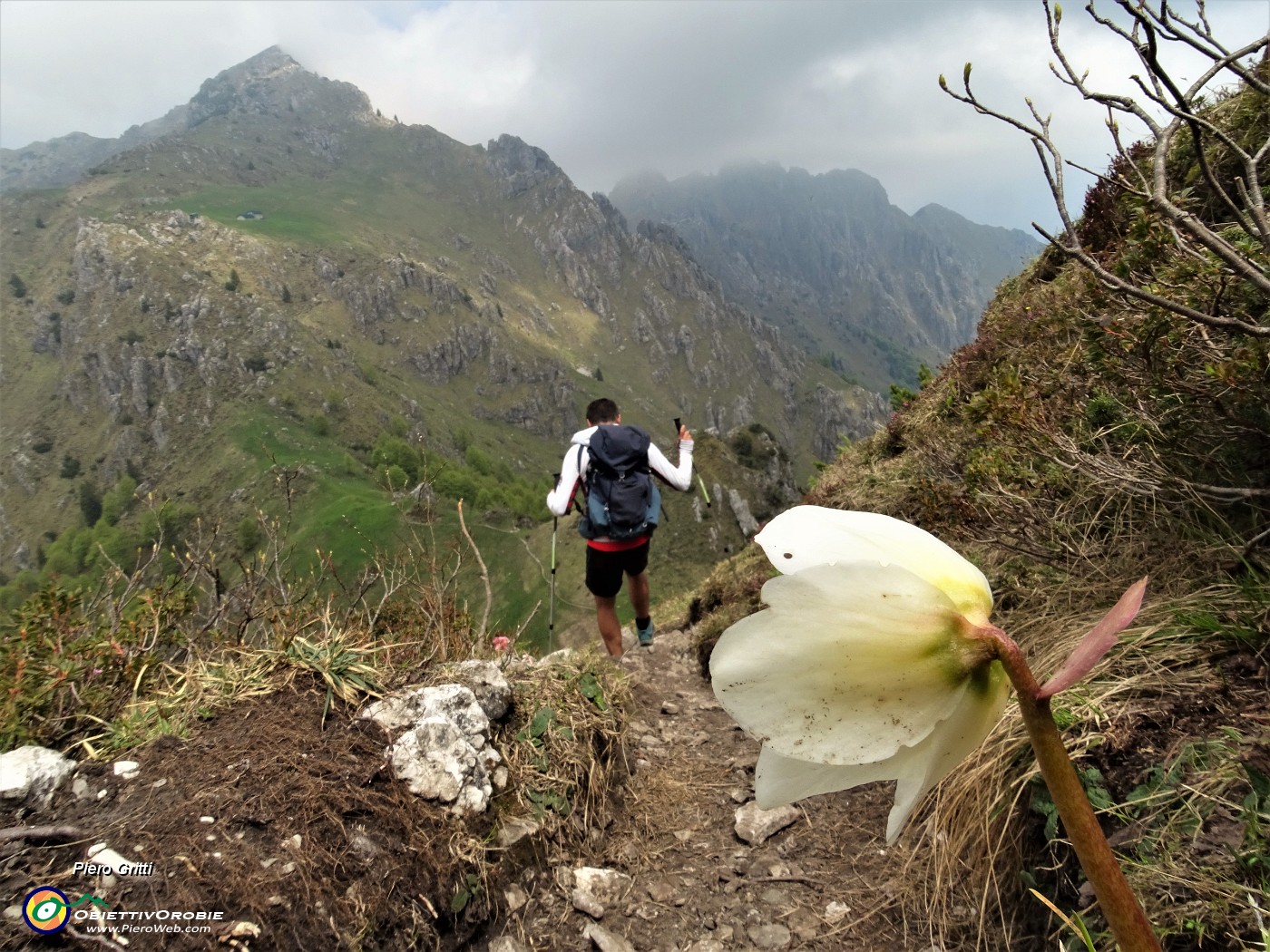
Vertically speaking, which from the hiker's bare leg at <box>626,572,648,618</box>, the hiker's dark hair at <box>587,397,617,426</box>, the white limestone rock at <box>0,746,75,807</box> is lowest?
the hiker's bare leg at <box>626,572,648,618</box>

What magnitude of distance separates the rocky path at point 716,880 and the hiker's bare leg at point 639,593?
2239 millimetres

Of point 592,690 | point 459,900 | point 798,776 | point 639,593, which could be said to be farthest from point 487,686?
point 798,776

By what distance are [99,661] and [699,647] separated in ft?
13.8

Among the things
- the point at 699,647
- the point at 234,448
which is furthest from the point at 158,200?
the point at 699,647

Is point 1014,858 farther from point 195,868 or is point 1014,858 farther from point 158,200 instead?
point 158,200

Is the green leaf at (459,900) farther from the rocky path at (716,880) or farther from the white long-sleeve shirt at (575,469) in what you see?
the white long-sleeve shirt at (575,469)

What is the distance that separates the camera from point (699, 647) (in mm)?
6055

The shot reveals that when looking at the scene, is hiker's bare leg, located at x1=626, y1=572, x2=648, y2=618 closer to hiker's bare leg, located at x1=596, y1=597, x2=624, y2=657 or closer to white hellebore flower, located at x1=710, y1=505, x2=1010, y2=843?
hiker's bare leg, located at x1=596, y1=597, x2=624, y2=657

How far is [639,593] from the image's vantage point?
631 cm

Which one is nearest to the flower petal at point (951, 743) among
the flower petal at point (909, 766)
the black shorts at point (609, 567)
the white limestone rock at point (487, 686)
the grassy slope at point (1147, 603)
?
the flower petal at point (909, 766)

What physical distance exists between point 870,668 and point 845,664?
26 millimetres
